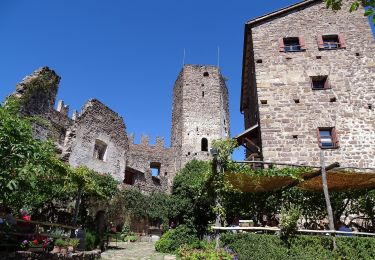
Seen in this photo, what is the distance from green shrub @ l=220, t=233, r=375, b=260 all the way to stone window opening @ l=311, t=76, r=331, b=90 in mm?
7594

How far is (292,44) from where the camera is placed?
13922mm

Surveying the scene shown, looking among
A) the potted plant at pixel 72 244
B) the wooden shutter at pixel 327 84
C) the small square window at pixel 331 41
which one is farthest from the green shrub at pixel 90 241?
the small square window at pixel 331 41

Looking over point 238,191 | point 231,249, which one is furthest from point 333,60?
point 231,249

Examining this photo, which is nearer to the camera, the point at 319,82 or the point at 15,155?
the point at 15,155

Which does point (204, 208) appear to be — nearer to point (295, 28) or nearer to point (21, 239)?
point (21, 239)

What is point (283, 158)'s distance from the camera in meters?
11.4

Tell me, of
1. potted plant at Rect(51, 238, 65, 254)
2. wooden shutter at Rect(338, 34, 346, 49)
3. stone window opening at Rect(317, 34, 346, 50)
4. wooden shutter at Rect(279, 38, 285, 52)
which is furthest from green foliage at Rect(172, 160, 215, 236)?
wooden shutter at Rect(338, 34, 346, 49)

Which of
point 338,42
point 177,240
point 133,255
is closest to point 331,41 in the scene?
point 338,42

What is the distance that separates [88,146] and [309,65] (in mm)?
12509

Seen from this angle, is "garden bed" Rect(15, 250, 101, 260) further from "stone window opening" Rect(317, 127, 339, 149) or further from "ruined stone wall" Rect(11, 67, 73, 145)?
"stone window opening" Rect(317, 127, 339, 149)

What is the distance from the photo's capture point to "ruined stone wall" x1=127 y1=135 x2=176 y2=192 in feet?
85.9

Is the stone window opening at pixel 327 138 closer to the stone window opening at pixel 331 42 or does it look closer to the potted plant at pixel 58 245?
the stone window opening at pixel 331 42

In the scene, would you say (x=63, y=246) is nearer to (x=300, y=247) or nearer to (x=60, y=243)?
(x=60, y=243)

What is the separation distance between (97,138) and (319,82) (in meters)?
12.7
